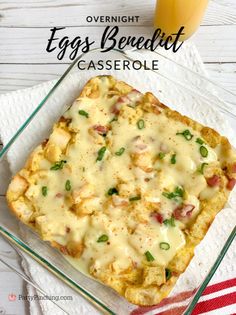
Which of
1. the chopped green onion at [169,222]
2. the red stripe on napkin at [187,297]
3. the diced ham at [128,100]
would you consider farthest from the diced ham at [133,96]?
the red stripe on napkin at [187,297]

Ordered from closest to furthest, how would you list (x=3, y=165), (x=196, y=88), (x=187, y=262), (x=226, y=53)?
(x=187, y=262)
(x=3, y=165)
(x=196, y=88)
(x=226, y=53)

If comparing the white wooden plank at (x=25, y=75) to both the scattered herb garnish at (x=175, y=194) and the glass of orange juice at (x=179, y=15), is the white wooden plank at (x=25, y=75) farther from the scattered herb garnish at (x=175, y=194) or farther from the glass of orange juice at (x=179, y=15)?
the scattered herb garnish at (x=175, y=194)

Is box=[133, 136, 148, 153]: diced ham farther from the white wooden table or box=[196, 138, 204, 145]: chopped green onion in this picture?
the white wooden table

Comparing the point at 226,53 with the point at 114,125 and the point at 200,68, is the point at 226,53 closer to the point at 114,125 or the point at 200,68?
the point at 200,68

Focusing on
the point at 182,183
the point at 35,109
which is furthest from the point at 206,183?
the point at 35,109

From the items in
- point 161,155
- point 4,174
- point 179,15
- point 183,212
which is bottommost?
point 4,174

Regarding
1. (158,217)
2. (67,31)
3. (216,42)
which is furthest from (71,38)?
(158,217)

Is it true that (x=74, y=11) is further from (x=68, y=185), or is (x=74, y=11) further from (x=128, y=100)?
(x=68, y=185)
